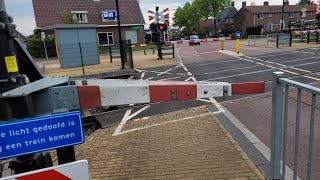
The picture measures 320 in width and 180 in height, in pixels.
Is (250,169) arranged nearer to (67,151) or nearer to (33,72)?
(67,151)

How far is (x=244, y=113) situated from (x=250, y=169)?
2.80 metres

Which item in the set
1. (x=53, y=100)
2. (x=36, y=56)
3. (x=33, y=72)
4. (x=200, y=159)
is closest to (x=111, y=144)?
(x=200, y=159)

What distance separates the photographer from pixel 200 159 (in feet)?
14.2

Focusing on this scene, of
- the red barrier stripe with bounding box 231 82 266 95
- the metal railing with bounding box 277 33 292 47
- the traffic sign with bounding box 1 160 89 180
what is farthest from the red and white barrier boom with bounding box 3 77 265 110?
the metal railing with bounding box 277 33 292 47

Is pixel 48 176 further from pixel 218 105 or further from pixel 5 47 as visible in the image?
pixel 218 105

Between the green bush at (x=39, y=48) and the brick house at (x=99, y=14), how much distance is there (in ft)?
20.8

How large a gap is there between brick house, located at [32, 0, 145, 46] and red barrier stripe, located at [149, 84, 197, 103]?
37.4 metres

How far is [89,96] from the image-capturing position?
269 centimetres

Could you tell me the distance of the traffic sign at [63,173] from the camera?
184 cm

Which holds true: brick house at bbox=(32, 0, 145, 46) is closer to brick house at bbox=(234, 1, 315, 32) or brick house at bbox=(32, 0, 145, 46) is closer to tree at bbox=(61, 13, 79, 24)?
tree at bbox=(61, 13, 79, 24)

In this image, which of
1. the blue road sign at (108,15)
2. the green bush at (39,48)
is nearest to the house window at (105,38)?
the blue road sign at (108,15)

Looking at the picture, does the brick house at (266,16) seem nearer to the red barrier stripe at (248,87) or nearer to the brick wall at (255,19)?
the brick wall at (255,19)

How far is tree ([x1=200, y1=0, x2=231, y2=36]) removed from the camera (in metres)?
63.5

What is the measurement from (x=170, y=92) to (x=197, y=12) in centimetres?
7053
